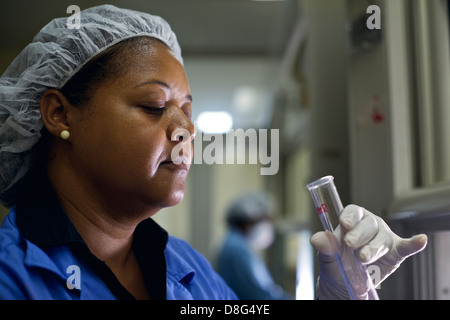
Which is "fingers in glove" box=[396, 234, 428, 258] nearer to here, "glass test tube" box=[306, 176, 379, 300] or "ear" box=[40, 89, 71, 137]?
"glass test tube" box=[306, 176, 379, 300]

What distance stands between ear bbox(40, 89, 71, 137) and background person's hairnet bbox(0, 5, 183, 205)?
12 mm

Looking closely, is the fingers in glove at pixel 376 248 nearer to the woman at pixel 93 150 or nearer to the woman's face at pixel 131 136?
the woman at pixel 93 150

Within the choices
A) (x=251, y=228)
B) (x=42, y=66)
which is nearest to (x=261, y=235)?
(x=251, y=228)

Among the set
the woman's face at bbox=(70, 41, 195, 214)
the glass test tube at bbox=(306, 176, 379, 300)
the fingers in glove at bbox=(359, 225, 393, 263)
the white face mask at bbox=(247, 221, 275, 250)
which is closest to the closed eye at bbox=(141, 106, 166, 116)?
the woman's face at bbox=(70, 41, 195, 214)

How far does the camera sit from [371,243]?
0.71 m

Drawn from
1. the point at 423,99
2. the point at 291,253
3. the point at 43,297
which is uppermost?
the point at 423,99

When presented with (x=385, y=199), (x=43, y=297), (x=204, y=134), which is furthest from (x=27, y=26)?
(x=385, y=199)

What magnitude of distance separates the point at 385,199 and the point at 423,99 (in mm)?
262

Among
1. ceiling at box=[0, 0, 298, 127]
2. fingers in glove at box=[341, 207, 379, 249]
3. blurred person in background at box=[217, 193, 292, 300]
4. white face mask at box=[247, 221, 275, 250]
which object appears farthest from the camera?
white face mask at box=[247, 221, 275, 250]

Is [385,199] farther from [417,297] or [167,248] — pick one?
[167,248]

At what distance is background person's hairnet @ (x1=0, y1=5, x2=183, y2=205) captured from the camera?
2.52 feet

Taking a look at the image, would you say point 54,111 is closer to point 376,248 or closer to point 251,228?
point 376,248

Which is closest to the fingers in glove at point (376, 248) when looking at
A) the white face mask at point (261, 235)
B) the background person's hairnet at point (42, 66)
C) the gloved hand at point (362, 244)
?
the gloved hand at point (362, 244)

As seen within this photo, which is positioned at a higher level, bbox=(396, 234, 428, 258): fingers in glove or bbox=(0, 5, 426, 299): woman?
bbox=(0, 5, 426, 299): woman
